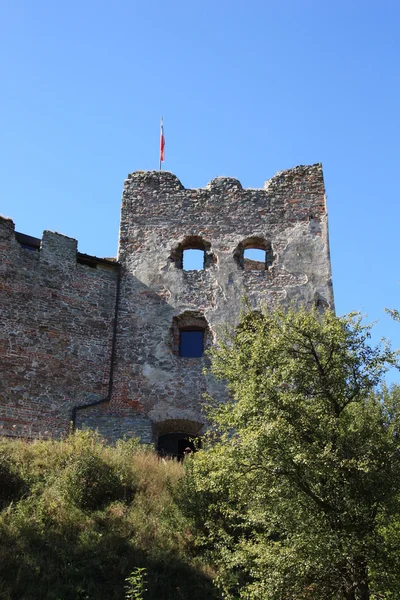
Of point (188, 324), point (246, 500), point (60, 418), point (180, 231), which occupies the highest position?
point (180, 231)

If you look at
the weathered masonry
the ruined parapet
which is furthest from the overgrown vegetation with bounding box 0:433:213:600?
the ruined parapet

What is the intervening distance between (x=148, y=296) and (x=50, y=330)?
3249 millimetres

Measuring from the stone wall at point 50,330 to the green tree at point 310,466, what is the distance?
660cm

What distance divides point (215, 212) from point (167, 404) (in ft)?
22.3

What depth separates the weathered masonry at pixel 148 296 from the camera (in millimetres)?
17297

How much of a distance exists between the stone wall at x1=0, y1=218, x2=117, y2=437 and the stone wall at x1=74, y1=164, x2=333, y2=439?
26.2 inches

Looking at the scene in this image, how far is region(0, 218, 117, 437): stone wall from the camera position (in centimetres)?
1677

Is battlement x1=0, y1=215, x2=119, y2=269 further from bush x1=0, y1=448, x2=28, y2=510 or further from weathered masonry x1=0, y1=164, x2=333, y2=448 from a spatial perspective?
bush x1=0, y1=448, x2=28, y2=510

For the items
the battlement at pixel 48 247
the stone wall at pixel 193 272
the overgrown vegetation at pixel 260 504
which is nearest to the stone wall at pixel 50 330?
the battlement at pixel 48 247

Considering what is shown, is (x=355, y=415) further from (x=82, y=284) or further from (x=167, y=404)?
(x=82, y=284)

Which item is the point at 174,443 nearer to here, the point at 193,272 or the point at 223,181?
the point at 193,272

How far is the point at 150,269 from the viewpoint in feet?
65.7

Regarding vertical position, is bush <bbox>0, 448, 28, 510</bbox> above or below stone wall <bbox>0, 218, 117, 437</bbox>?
below

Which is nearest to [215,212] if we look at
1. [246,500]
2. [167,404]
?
[167,404]
